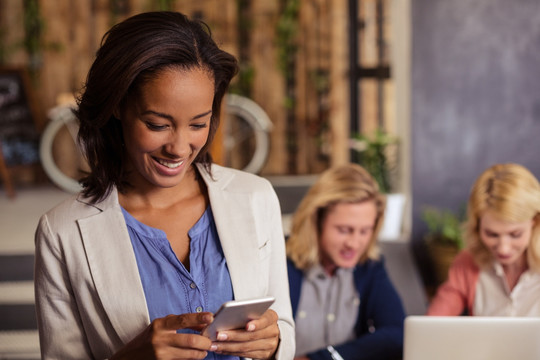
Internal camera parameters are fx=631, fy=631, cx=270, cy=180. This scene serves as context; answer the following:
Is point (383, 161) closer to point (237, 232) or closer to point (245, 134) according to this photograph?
point (245, 134)

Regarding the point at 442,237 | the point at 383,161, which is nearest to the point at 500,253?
the point at 442,237

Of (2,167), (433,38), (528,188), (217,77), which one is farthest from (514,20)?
(2,167)

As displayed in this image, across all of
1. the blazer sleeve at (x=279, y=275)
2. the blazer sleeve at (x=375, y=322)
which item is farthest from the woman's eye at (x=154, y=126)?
the blazer sleeve at (x=375, y=322)

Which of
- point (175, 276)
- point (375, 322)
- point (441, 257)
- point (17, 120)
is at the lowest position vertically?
point (441, 257)

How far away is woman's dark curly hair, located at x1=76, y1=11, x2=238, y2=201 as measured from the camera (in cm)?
104

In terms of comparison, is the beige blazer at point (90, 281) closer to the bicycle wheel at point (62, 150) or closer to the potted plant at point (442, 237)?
the potted plant at point (442, 237)

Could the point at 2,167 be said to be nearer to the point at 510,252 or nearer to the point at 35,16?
the point at 35,16

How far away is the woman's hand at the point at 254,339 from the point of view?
3.54ft

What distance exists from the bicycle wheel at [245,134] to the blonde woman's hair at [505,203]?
3623mm

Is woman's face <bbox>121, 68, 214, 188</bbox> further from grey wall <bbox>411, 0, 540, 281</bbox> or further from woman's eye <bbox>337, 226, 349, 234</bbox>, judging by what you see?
grey wall <bbox>411, 0, 540, 281</bbox>

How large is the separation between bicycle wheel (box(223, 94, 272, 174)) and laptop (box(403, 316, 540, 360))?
4.16 meters

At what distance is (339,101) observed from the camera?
5910 millimetres

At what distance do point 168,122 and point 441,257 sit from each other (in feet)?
9.31

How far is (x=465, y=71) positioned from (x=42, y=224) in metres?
3.02
